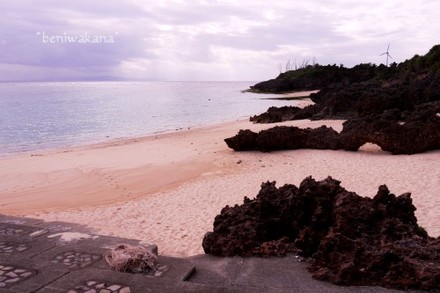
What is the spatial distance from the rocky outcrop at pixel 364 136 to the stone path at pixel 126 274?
9.53m

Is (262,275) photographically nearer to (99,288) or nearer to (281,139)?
(99,288)

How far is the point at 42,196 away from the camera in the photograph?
33.9 ft

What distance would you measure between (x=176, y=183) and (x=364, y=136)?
6.64 metres

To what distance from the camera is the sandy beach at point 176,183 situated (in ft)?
25.3

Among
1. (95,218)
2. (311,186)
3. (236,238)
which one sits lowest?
(95,218)

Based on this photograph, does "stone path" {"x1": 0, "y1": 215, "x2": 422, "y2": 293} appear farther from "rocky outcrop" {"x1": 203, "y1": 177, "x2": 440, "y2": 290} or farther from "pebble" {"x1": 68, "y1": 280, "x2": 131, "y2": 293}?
"rocky outcrop" {"x1": 203, "y1": 177, "x2": 440, "y2": 290}

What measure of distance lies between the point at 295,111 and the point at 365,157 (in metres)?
14.9

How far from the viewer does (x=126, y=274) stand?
14.8ft

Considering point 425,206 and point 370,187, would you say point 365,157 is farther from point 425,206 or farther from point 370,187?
point 425,206

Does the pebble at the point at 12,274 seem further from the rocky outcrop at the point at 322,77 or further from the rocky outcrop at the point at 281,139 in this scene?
the rocky outcrop at the point at 322,77

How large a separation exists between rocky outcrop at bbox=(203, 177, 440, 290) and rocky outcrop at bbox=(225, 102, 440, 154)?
8.26 metres

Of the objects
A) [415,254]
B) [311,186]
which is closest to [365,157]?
[311,186]

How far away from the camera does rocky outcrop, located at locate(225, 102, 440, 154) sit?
12805 mm

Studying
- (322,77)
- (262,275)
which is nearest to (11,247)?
(262,275)
